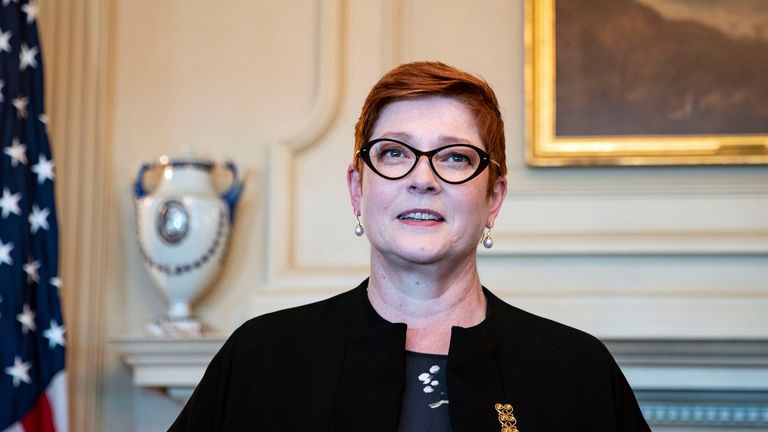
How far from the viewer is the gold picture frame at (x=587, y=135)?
4.42 meters

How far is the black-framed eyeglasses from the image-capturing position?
7.78 feet

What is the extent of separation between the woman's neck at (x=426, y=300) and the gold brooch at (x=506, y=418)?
16cm

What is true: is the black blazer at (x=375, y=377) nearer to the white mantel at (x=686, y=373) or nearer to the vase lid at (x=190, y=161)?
the white mantel at (x=686, y=373)

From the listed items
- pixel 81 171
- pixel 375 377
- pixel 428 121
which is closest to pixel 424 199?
pixel 428 121

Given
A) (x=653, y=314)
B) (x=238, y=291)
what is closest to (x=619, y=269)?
(x=653, y=314)

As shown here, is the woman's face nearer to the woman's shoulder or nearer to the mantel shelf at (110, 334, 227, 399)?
the woman's shoulder

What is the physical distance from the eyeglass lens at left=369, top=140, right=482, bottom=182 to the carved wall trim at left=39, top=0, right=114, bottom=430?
2.57 m

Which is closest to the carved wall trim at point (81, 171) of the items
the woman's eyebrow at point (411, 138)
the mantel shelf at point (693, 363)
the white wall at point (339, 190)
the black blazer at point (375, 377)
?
the white wall at point (339, 190)

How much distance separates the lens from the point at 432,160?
2377 mm

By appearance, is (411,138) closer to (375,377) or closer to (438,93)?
(438,93)

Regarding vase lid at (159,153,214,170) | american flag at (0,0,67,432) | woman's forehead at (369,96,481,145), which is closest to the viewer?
woman's forehead at (369,96,481,145)

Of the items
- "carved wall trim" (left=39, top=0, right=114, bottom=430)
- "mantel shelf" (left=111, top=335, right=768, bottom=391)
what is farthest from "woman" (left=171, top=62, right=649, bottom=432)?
"carved wall trim" (left=39, top=0, right=114, bottom=430)

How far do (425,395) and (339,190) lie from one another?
92.2 inches

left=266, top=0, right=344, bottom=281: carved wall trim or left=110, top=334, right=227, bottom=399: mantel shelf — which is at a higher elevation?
→ left=266, top=0, right=344, bottom=281: carved wall trim
